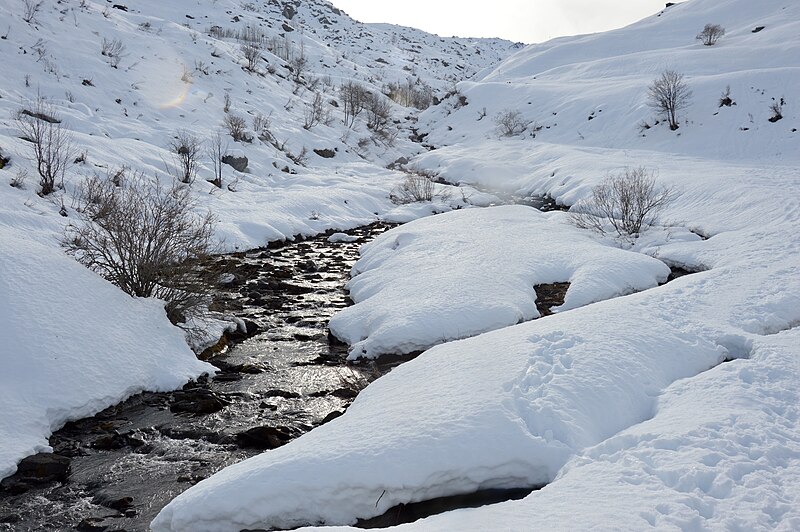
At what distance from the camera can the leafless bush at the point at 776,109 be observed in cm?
2443

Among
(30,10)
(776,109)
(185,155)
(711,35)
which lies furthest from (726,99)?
(30,10)

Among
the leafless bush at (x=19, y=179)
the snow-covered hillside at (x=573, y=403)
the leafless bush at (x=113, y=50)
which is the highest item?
the leafless bush at (x=113, y=50)

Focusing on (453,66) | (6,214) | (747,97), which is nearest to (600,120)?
(747,97)

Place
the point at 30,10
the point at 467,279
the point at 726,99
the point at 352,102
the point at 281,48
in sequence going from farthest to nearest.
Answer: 1. the point at 281,48
2. the point at 352,102
3. the point at 726,99
4. the point at 30,10
5. the point at 467,279

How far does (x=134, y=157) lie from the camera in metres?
19.1

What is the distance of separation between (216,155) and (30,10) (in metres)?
13.9

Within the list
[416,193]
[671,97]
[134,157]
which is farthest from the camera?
[671,97]

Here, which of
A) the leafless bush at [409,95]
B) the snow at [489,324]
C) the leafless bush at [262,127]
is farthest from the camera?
the leafless bush at [409,95]

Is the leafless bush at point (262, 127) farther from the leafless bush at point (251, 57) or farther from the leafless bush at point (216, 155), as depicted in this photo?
the leafless bush at point (251, 57)

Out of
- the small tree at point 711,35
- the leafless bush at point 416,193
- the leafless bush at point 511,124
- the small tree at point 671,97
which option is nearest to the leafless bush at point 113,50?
the leafless bush at point 416,193

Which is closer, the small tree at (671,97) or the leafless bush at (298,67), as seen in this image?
the small tree at (671,97)

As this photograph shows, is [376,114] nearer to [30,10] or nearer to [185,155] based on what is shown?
[30,10]

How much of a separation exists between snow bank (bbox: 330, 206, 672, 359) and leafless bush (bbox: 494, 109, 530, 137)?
2280 centimetres

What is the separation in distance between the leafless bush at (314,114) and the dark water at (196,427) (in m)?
24.6
